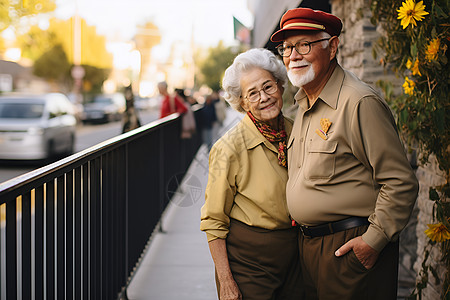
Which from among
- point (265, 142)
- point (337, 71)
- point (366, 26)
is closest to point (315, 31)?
point (337, 71)

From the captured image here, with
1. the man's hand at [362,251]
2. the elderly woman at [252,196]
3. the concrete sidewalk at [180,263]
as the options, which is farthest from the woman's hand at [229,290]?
the concrete sidewalk at [180,263]

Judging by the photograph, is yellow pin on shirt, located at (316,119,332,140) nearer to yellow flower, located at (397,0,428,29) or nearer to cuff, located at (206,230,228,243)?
cuff, located at (206,230,228,243)

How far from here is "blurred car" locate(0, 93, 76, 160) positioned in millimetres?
13055

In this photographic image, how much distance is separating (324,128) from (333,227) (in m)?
0.42

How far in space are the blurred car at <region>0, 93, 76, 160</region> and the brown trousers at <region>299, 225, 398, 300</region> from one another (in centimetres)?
1153

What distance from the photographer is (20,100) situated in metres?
13.9

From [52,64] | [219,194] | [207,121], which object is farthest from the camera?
[52,64]

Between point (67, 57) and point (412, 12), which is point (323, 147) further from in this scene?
point (67, 57)

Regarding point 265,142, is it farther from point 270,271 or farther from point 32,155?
point 32,155

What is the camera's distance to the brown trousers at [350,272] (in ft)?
7.94

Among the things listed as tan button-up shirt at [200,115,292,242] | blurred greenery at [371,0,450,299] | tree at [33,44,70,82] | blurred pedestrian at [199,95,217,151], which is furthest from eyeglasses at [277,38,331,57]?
tree at [33,44,70,82]

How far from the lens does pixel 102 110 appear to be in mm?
34562

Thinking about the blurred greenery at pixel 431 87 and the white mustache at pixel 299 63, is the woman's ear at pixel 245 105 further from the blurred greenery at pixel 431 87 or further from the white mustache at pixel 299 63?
the blurred greenery at pixel 431 87

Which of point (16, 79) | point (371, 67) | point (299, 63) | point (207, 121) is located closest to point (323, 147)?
point (299, 63)
